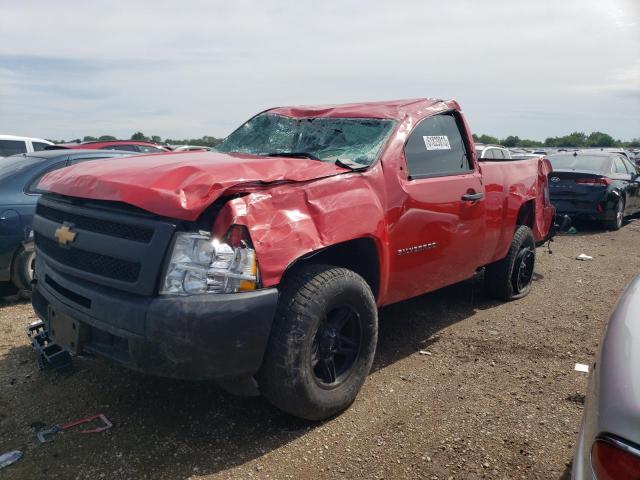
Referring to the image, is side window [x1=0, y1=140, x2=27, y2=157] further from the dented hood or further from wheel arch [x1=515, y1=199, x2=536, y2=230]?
wheel arch [x1=515, y1=199, x2=536, y2=230]

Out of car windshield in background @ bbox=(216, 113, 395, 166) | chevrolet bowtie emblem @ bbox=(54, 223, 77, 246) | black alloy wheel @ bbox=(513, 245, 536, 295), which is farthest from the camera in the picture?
black alloy wheel @ bbox=(513, 245, 536, 295)

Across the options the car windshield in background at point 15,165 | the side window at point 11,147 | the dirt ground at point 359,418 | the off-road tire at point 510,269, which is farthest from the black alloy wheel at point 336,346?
the side window at point 11,147

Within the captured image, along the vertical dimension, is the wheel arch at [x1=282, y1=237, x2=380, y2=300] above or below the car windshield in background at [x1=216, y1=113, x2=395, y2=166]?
below

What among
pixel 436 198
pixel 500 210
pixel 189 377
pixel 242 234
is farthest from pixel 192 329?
pixel 500 210

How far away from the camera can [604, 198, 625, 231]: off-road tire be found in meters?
10.4

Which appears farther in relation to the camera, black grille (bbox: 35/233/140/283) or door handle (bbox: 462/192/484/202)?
door handle (bbox: 462/192/484/202)

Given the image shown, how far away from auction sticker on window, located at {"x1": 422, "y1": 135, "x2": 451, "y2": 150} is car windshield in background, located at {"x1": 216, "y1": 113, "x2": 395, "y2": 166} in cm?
40

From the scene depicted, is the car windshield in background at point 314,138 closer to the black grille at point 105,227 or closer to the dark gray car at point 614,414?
the black grille at point 105,227

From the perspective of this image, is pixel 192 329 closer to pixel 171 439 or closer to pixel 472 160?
pixel 171 439

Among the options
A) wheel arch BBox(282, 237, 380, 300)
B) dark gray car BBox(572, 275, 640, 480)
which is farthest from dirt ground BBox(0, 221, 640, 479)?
dark gray car BBox(572, 275, 640, 480)

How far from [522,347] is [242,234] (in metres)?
2.87

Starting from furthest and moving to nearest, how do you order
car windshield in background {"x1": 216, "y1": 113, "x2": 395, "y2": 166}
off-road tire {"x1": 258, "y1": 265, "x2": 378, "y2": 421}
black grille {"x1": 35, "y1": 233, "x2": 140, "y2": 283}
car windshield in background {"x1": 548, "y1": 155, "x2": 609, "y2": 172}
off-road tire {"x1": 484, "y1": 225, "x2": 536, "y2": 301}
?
car windshield in background {"x1": 548, "y1": 155, "x2": 609, "y2": 172} < off-road tire {"x1": 484, "y1": 225, "x2": 536, "y2": 301} < car windshield in background {"x1": 216, "y1": 113, "x2": 395, "y2": 166} < off-road tire {"x1": 258, "y1": 265, "x2": 378, "y2": 421} < black grille {"x1": 35, "y1": 233, "x2": 140, "y2": 283}

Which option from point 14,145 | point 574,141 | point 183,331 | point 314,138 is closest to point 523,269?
point 314,138

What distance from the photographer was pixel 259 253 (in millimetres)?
2518
